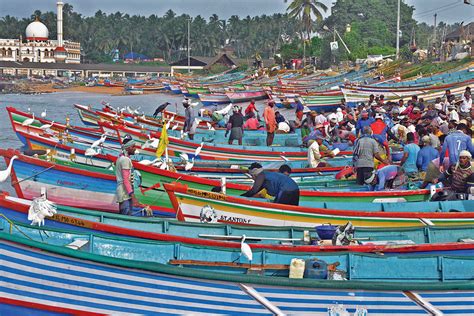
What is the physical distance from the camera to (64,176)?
1698cm

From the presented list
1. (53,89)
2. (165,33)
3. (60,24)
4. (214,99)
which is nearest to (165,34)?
(165,33)

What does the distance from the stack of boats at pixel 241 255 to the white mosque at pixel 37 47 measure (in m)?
128

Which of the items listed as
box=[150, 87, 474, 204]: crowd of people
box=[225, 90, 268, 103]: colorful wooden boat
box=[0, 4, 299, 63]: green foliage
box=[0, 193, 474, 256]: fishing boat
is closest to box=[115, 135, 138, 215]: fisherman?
box=[0, 193, 474, 256]: fishing boat

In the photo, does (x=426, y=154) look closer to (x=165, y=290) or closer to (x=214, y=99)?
(x=165, y=290)

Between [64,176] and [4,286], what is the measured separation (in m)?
7.41

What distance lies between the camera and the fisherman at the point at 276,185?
12977 millimetres

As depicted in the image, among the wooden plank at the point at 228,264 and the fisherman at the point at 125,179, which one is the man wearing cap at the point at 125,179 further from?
the wooden plank at the point at 228,264

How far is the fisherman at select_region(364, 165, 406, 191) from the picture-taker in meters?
15.8

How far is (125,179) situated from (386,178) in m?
5.28

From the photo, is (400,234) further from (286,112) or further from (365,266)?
(286,112)

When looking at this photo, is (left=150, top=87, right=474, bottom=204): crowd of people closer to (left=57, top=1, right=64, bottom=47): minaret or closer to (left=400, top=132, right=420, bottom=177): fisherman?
(left=400, top=132, right=420, bottom=177): fisherman

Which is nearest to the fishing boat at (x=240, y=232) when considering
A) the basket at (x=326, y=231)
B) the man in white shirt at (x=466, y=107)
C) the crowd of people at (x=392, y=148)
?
the basket at (x=326, y=231)

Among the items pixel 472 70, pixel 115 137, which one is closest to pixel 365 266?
pixel 115 137

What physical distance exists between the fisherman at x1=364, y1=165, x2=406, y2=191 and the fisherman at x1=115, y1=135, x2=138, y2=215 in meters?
4.92
